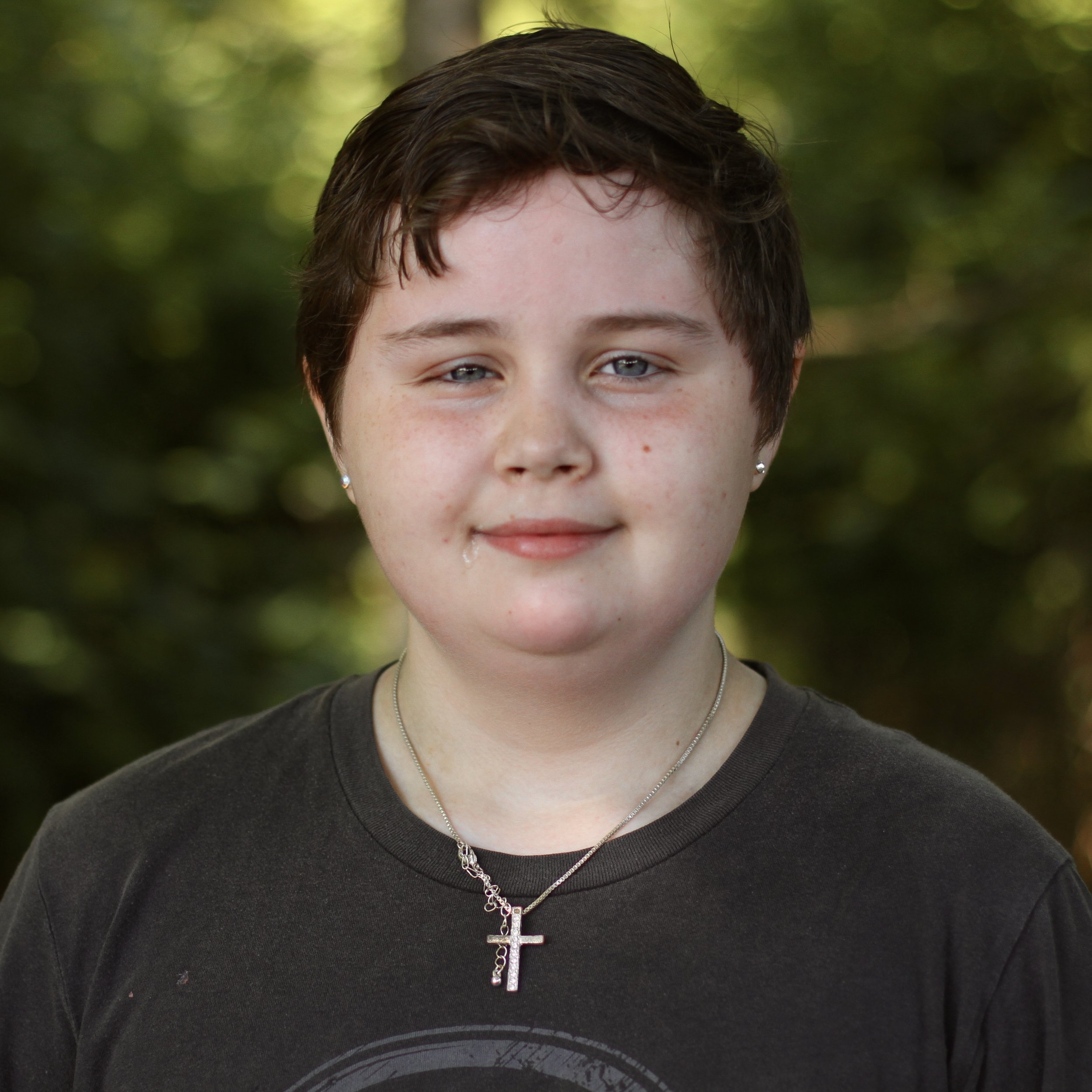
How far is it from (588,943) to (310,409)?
4.12m

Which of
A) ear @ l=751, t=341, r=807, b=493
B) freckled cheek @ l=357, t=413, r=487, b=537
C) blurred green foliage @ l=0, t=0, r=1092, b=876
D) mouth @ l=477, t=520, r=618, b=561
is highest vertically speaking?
blurred green foliage @ l=0, t=0, r=1092, b=876

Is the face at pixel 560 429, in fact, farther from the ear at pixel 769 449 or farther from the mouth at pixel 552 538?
the ear at pixel 769 449

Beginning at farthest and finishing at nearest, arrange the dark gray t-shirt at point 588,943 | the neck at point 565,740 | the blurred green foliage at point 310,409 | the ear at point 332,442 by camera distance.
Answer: the blurred green foliage at point 310,409 < the ear at point 332,442 < the neck at point 565,740 < the dark gray t-shirt at point 588,943

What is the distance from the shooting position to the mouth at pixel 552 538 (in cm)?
127

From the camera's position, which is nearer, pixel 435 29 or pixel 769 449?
pixel 769 449

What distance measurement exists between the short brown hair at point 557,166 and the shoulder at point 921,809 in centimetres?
39

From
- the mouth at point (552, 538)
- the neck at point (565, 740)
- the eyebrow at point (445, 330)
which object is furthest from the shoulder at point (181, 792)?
the eyebrow at point (445, 330)

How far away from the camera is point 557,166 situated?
1.28 meters

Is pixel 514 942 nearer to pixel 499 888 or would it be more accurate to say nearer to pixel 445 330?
pixel 499 888

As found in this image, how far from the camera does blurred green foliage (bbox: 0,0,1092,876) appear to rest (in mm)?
3887

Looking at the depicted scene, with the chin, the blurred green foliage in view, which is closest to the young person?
the chin

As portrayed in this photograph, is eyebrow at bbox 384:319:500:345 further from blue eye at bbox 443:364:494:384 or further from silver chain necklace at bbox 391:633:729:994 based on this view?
silver chain necklace at bbox 391:633:729:994

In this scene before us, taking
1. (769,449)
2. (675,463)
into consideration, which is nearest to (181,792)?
(675,463)

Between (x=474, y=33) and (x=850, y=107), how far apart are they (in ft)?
7.46
